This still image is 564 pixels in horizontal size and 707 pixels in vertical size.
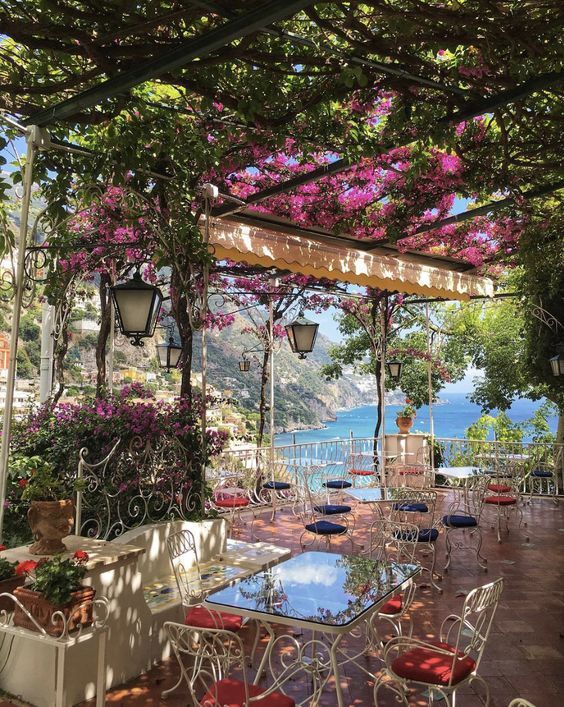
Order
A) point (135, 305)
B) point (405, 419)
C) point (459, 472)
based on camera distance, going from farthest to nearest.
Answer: point (405, 419) < point (459, 472) < point (135, 305)

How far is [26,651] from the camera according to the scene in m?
3.15

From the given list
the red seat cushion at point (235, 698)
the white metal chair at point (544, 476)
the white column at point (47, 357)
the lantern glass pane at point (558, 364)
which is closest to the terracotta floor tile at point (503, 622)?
the red seat cushion at point (235, 698)

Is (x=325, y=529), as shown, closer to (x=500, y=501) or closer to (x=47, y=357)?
(x=500, y=501)

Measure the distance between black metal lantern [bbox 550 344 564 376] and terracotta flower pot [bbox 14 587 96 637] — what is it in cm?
592

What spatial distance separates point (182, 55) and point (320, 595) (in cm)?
257

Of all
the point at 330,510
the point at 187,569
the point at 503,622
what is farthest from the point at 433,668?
the point at 330,510

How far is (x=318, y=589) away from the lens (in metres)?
3.07

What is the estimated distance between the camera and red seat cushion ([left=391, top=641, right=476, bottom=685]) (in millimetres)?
2682

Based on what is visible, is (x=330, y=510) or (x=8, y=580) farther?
(x=330, y=510)

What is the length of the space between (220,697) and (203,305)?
296 centimetres

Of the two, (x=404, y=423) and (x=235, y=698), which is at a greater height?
(x=404, y=423)

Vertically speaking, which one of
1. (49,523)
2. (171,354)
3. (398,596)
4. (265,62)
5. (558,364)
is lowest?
(398,596)

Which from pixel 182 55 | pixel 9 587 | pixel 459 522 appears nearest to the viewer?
pixel 182 55

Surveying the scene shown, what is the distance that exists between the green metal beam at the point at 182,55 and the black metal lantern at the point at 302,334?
12.5 feet
